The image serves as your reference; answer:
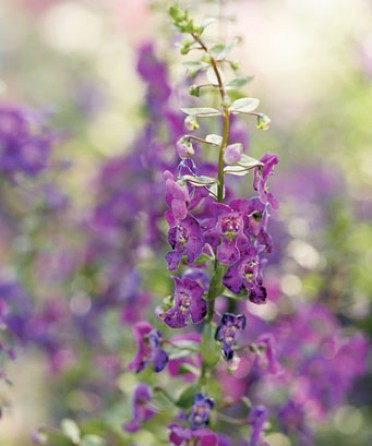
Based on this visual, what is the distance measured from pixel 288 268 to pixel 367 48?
52 cm

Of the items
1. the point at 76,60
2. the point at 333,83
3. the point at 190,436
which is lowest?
the point at 76,60

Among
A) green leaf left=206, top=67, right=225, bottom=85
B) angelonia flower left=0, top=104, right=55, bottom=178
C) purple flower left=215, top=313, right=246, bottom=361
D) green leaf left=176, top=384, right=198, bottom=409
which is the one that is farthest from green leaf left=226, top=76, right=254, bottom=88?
angelonia flower left=0, top=104, right=55, bottom=178

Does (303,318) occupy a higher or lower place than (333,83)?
lower

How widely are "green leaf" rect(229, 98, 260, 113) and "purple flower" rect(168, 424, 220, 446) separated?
34 centimetres

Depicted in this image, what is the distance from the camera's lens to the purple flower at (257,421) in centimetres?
90

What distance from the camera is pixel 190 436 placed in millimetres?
839

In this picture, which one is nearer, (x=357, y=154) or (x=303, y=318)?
(x=303, y=318)

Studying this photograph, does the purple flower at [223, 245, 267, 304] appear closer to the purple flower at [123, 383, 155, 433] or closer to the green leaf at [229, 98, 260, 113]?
the green leaf at [229, 98, 260, 113]

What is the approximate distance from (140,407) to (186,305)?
22 centimetres

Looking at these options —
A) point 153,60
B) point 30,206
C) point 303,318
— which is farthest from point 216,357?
point 30,206

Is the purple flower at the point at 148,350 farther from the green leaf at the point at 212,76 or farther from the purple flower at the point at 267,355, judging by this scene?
the green leaf at the point at 212,76

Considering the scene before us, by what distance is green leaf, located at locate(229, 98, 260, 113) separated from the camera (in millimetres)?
762

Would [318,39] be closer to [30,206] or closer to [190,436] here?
[30,206]

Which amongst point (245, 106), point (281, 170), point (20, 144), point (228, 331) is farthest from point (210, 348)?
point (281, 170)
